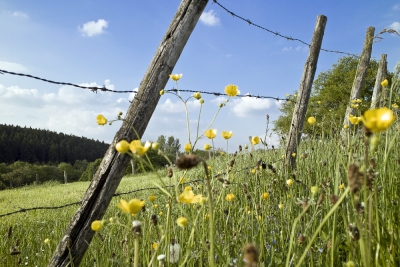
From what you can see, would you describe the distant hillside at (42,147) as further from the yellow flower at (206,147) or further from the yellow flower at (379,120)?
the yellow flower at (379,120)

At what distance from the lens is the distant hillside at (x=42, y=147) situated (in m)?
69.5

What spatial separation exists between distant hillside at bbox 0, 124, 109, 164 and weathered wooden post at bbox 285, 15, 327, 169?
254ft

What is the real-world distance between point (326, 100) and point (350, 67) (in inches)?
160

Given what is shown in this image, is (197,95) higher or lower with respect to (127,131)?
higher

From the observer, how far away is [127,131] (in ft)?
6.73

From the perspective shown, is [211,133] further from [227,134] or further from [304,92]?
[304,92]

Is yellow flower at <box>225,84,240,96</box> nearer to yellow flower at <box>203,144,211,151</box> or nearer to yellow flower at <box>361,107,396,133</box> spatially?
yellow flower at <box>203,144,211,151</box>

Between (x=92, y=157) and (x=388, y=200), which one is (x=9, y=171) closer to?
(x=92, y=157)

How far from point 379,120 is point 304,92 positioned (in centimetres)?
374

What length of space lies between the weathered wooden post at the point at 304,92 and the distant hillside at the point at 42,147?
7755 cm

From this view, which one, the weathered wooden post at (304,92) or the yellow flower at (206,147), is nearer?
the yellow flower at (206,147)

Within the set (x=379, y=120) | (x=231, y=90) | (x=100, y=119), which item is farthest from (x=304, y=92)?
(x=379, y=120)

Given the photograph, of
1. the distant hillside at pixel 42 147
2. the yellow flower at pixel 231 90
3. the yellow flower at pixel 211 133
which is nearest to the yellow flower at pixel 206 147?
the yellow flower at pixel 211 133

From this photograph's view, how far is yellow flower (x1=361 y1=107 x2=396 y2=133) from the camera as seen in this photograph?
0.58 metres
